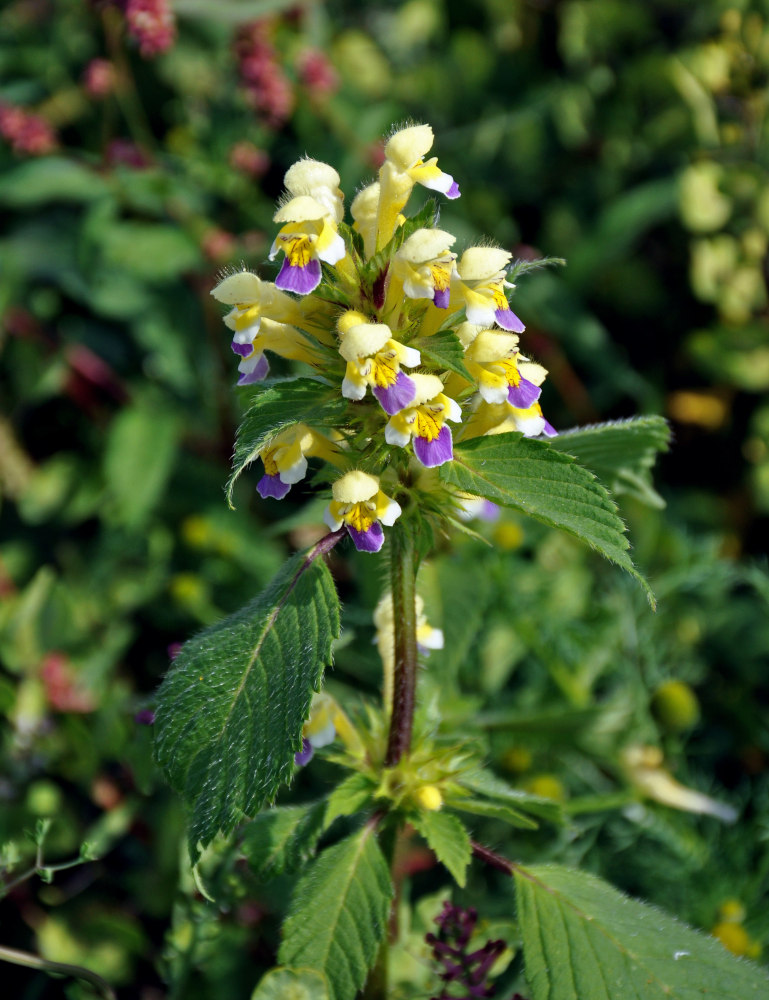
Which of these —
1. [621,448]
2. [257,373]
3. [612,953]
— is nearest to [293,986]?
[612,953]

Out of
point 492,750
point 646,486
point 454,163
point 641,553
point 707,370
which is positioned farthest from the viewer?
point 454,163

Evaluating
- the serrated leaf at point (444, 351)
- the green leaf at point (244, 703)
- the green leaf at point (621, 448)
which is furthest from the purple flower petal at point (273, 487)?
the green leaf at point (621, 448)

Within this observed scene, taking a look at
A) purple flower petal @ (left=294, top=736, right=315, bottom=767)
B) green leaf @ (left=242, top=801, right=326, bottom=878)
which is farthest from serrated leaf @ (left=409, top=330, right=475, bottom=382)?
green leaf @ (left=242, top=801, right=326, bottom=878)

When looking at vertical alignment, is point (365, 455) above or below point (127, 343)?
above

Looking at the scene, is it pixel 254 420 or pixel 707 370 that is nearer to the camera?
pixel 254 420

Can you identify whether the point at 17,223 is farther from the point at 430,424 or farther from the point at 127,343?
the point at 430,424

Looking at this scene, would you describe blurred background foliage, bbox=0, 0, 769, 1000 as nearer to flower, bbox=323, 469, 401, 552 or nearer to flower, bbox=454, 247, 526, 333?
flower, bbox=323, 469, 401, 552

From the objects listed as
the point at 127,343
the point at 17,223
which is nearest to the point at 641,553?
the point at 127,343
